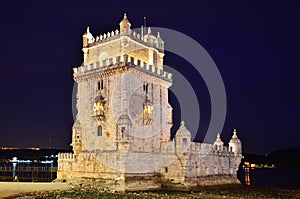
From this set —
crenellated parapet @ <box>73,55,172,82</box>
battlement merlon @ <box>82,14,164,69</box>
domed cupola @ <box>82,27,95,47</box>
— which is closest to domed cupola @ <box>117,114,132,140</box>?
crenellated parapet @ <box>73,55,172,82</box>

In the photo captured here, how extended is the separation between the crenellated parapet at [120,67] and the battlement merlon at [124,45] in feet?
4.27

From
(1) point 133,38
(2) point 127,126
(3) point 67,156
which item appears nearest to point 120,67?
(1) point 133,38

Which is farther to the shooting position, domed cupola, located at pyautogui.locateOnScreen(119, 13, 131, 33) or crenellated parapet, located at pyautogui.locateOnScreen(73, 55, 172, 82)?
domed cupola, located at pyautogui.locateOnScreen(119, 13, 131, 33)

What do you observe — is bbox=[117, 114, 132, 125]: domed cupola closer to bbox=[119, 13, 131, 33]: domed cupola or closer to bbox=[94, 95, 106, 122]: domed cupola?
bbox=[94, 95, 106, 122]: domed cupola

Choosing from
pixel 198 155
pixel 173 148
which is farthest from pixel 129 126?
pixel 198 155

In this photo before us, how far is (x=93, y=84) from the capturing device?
39969 millimetres

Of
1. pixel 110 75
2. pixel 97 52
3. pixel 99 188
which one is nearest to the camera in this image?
pixel 99 188

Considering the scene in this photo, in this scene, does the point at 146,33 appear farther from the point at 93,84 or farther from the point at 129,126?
the point at 129,126

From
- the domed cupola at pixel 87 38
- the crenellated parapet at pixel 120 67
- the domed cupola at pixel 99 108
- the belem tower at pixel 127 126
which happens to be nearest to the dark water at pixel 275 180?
the belem tower at pixel 127 126

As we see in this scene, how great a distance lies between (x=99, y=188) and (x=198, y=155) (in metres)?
11.9

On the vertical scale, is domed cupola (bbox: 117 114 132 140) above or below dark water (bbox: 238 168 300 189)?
above

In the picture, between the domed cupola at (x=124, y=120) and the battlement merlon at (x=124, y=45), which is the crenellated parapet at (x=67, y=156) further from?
the battlement merlon at (x=124, y=45)

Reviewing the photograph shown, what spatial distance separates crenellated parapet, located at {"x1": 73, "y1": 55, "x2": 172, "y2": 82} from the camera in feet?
122

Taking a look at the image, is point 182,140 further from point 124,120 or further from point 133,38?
point 133,38
